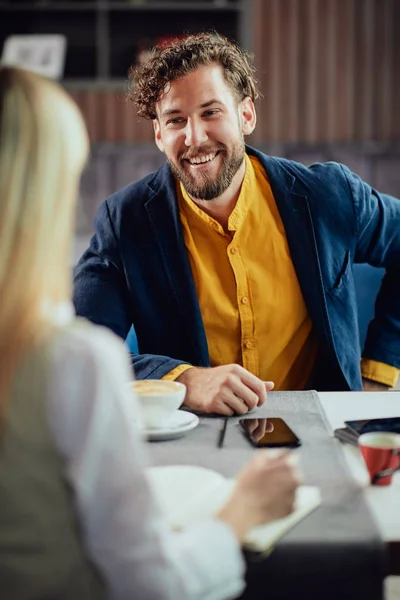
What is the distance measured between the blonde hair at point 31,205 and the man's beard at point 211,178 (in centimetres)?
125

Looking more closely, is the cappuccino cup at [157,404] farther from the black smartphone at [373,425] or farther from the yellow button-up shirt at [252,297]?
the yellow button-up shirt at [252,297]

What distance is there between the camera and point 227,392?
134 centimetres

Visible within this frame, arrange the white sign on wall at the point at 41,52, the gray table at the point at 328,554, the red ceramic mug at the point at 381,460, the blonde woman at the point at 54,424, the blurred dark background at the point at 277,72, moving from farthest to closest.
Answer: the blurred dark background at the point at 277,72, the white sign on wall at the point at 41,52, the red ceramic mug at the point at 381,460, the gray table at the point at 328,554, the blonde woman at the point at 54,424

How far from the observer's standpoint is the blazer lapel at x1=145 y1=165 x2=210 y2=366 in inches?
72.3

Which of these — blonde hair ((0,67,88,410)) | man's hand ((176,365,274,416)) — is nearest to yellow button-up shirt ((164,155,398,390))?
man's hand ((176,365,274,416))

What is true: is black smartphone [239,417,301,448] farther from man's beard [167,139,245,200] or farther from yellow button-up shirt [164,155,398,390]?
man's beard [167,139,245,200]

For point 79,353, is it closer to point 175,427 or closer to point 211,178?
point 175,427

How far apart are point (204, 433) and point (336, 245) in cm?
82

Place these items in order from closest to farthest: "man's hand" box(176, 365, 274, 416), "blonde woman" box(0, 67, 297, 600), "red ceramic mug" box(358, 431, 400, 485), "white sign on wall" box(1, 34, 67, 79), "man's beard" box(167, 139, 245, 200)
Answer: "blonde woman" box(0, 67, 297, 600) < "red ceramic mug" box(358, 431, 400, 485) < "man's hand" box(176, 365, 274, 416) < "man's beard" box(167, 139, 245, 200) < "white sign on wall" box(1, 34, 67, 79)

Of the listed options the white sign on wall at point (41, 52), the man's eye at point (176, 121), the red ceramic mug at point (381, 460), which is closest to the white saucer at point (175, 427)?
the red ceramic mug at point (381, 460)

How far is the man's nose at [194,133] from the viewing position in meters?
1.96

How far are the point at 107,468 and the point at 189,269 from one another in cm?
121

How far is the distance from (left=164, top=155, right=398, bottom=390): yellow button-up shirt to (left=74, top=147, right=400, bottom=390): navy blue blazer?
4 centimetres

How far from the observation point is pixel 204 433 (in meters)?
1.24
